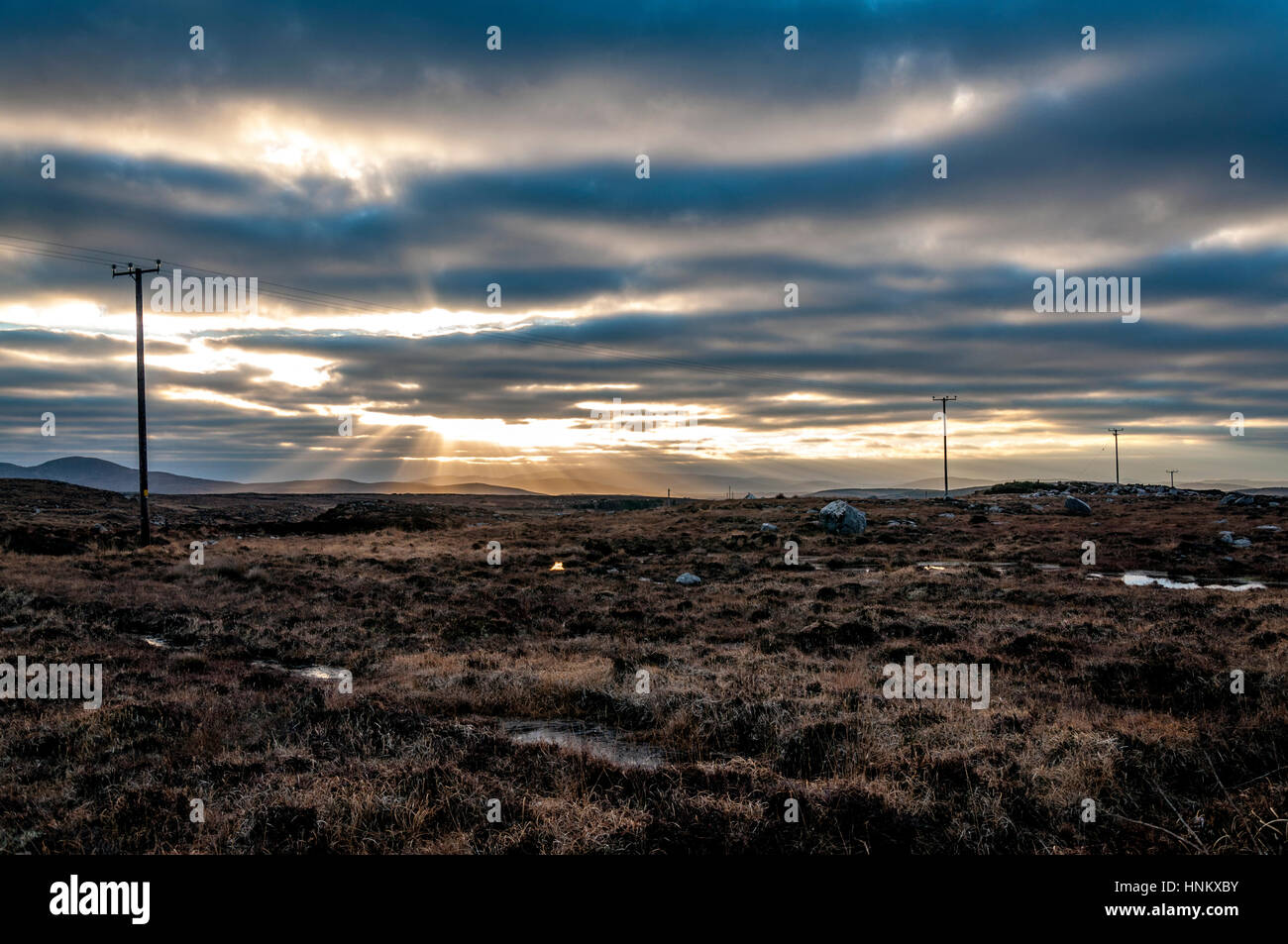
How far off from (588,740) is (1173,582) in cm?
2510

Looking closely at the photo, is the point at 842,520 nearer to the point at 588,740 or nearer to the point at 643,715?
the point at 643,715

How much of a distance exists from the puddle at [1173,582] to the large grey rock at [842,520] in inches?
638

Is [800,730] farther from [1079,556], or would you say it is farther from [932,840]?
[1079,556]

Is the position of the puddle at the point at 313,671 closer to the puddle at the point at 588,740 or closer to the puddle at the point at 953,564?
the puddle at the point at 588,740

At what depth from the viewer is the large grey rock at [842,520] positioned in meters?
41.5

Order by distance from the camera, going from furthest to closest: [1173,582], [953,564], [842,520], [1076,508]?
[1076,508], [842,520], [953,564], [1173,582]

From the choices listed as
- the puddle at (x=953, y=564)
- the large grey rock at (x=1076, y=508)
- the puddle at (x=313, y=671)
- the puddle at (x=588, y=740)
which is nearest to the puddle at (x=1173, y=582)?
the puddle at (x=953, y=564)

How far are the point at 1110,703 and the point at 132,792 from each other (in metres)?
13.2

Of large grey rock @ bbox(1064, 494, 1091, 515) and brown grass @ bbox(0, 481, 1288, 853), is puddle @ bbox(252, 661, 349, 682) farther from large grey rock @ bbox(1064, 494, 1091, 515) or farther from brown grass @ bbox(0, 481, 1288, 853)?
large grey rock @ bbox(1064, 494, 1091, 515)

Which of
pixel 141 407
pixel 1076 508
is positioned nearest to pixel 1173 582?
pixel 1076 508

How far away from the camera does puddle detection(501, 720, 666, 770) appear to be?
844 cm

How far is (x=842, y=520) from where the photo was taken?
138 ft
